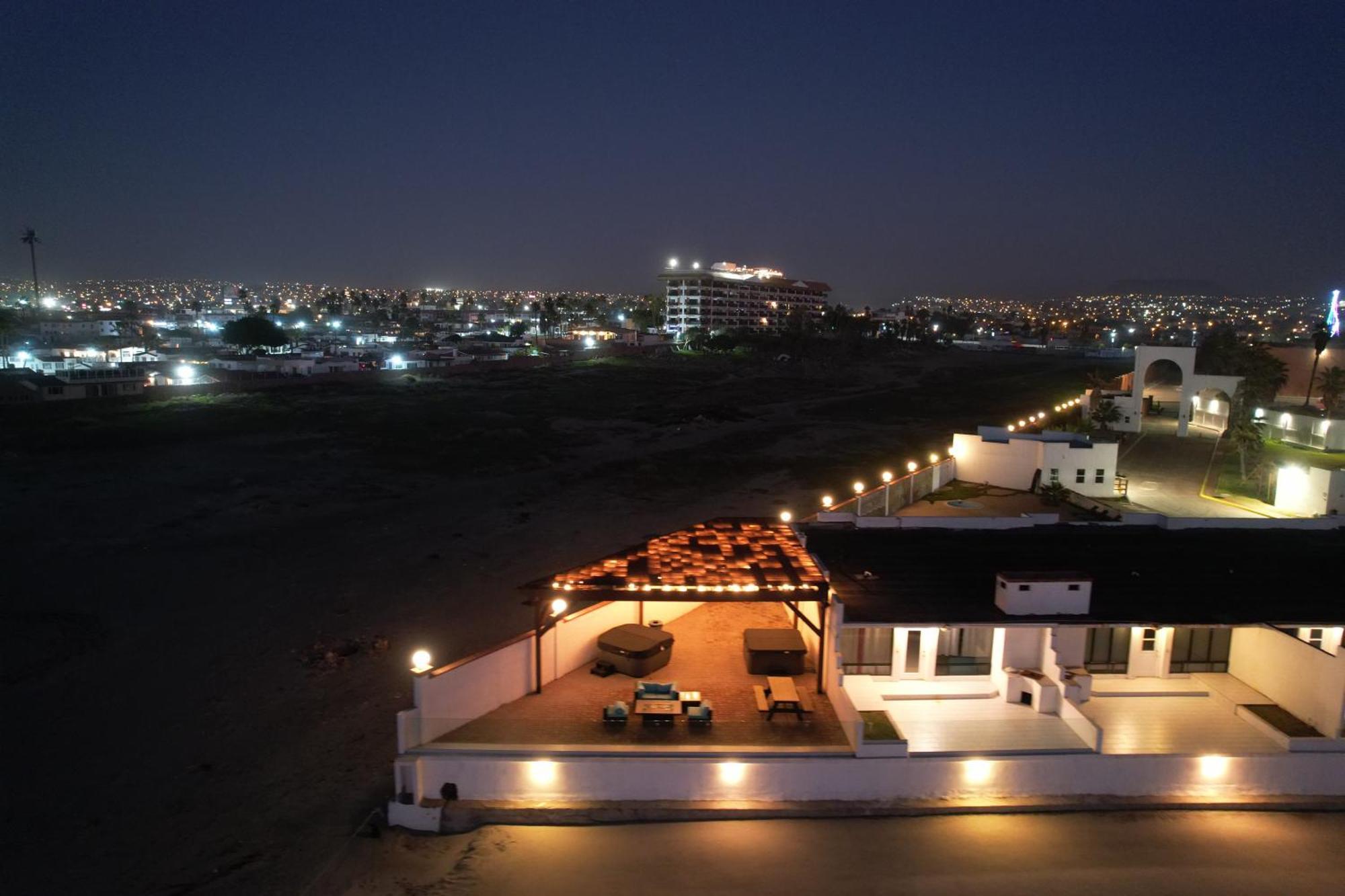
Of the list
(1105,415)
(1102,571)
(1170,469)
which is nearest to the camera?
(1102,571)

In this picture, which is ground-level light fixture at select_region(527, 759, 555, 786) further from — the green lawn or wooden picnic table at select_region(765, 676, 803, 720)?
the green lawn

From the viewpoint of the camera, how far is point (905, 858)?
8266 millimetres

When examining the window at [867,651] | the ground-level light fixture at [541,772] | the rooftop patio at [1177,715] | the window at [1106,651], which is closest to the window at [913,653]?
the window at [867,651]

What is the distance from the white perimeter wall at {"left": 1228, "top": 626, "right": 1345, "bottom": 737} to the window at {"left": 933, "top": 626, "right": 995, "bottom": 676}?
137 inches

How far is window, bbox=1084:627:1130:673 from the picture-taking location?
36.5 ft

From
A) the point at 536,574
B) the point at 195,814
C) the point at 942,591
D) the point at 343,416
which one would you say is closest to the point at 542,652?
the point at 195,814

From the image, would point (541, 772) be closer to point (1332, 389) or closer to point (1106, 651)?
point (1106, 651)

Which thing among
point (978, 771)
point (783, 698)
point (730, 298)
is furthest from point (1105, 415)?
point (730, 298)

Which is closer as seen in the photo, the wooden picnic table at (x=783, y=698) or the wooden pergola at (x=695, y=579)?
the wooden picnic table at (x=783, y=698)

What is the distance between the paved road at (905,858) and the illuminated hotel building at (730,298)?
4251 inches

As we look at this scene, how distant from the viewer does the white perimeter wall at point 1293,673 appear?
31.8 feet

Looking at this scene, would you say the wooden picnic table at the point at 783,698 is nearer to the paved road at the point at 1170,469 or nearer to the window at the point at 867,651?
the window at the point at 867,651

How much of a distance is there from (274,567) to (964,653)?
16433 millimetres

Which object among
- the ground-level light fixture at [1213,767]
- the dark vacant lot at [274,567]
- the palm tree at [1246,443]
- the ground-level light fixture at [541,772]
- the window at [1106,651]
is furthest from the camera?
the palm tree at [1246,443]
